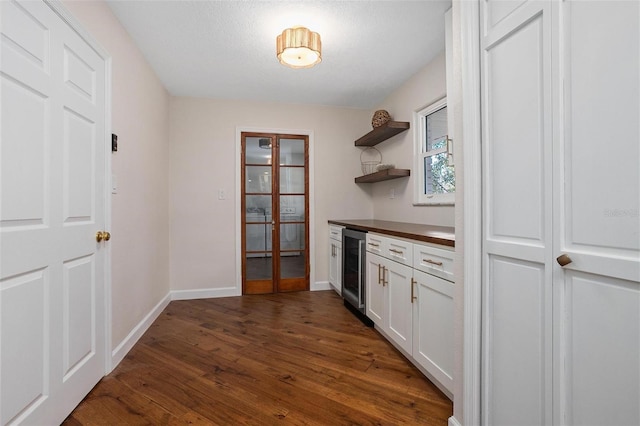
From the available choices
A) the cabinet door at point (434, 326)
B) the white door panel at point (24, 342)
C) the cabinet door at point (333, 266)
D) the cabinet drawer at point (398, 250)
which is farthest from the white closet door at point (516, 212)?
the cabinet door at point (333, 266)

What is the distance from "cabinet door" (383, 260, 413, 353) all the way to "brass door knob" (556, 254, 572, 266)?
1.06m

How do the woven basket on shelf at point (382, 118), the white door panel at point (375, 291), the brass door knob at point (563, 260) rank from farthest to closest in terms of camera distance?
1. the woven basket on shelf at point (382, 118)
2. the white door panel at point (375, 291)
3. the brass door knob at point (563, 260)

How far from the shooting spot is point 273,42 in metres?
2.46

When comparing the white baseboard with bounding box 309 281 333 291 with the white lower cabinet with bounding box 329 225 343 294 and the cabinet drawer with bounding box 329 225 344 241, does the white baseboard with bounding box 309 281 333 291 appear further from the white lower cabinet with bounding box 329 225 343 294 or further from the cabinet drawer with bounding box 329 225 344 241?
the cabinet drawer with bounding box 329 225 344 241

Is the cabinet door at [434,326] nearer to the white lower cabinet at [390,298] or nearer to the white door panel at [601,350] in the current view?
the white lower cabinet at [390,298]

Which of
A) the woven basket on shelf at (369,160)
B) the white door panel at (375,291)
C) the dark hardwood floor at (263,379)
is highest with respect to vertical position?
the woven basket on shelf at (369,160)

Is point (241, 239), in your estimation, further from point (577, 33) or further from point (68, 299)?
point (577, 33)

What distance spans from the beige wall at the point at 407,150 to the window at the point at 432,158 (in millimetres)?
73

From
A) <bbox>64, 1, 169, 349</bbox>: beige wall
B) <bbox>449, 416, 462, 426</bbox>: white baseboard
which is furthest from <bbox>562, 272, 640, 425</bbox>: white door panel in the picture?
<bbox>64, 1, 169, 349</bbox>: beige wall

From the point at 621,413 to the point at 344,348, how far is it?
169 centimetres

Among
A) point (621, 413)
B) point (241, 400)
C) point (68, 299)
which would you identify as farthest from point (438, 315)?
point (68, 299)

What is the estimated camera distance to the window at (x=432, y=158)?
2.72 meters

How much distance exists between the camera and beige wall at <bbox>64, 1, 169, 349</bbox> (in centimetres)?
204

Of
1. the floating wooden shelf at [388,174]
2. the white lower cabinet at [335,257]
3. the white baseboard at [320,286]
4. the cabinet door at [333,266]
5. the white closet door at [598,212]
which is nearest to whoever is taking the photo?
the white closet door at [598,212]
